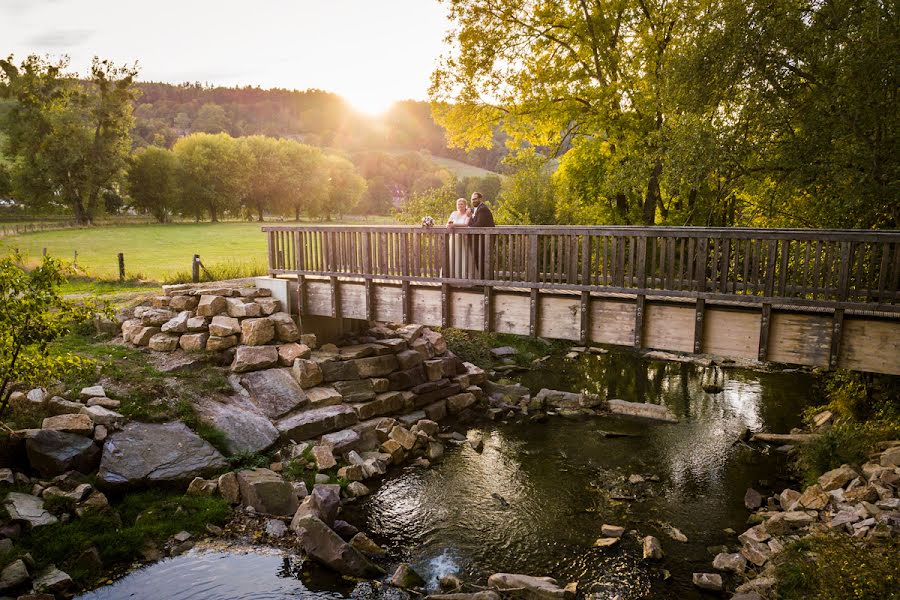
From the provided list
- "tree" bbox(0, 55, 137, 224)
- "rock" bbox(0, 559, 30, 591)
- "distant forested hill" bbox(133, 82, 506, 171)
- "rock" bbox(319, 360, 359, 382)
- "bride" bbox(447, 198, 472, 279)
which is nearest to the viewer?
"rock" bbox(0, 559, 30, 591)

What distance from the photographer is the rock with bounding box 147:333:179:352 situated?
46.5 ft

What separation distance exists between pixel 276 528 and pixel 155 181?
5613 centimetres

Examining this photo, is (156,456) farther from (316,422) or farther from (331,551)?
(331,551)

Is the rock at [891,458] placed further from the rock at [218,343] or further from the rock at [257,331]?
the rock at [218,343]

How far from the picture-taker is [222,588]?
333 inches

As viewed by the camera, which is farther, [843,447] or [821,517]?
[843,447]

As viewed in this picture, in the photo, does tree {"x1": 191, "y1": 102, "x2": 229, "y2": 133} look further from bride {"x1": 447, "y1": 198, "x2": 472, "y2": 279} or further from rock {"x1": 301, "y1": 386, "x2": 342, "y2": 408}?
bride {"x1": 447, "y1": 198, "x2": 472, "y2": 279}

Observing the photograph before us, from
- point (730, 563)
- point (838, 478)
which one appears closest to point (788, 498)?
point (838, 478)

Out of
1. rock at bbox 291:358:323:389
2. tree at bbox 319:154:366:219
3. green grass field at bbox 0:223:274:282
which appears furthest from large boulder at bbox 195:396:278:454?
tree at bbox 319:154:366:219

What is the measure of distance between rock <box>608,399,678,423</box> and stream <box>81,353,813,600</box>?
1.33 feet

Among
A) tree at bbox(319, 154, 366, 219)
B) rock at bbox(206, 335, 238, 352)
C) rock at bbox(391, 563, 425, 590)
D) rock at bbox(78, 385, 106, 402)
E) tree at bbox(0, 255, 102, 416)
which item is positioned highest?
tree at bbox(319, 154, 366, 219)

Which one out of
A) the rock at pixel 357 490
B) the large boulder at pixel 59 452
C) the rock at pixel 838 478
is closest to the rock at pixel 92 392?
the large boulder at pixel 59 452

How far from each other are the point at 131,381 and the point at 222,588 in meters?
6.02

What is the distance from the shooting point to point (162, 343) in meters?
14.2
